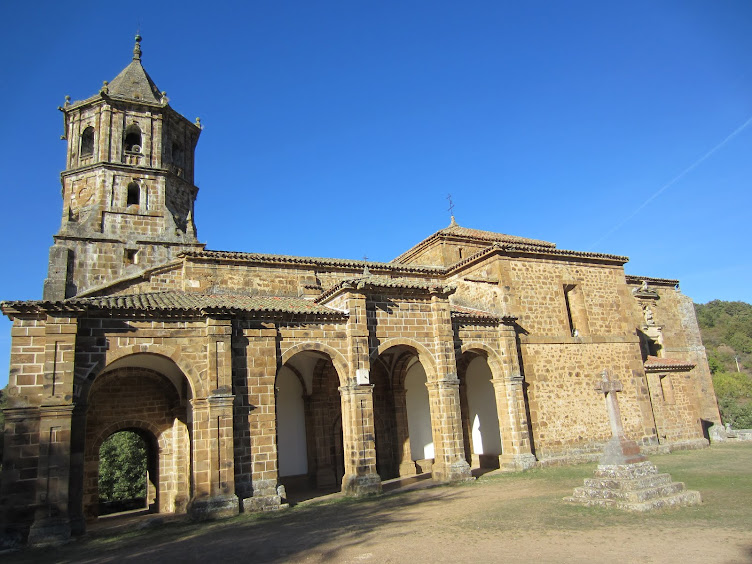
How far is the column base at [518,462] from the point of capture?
15633 mm

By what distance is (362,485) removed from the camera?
42.1 ft

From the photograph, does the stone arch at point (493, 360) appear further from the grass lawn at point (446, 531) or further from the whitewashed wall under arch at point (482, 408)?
the grass lawn at point (446, 531)

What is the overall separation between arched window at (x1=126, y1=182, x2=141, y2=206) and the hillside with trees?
121 ft

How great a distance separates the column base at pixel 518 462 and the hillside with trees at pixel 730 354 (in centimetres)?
2574

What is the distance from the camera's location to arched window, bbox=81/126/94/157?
1877 centimetres

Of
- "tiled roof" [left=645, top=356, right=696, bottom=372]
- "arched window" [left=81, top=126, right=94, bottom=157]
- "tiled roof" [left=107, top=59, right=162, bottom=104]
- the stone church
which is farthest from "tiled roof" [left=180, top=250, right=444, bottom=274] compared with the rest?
"tiled roof" [left=645, top=356, right=696, bottom=372]

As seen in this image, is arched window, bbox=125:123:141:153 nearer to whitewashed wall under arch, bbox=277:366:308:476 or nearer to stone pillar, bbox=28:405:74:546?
whitewashed wall under arch, bbox=277:366:308:476

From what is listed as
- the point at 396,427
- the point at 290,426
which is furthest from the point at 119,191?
the point at 396,427

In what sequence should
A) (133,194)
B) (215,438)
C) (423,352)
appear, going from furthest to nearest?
(133,194), (423,352), (215,438)

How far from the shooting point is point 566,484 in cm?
1255

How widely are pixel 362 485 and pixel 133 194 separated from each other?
13.2 meters

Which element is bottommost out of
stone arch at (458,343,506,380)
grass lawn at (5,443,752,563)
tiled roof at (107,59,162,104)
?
grass lawn at (5,443,752,563)

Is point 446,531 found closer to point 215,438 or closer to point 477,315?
point 215,438

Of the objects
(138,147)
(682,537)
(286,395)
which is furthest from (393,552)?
(138,147)
